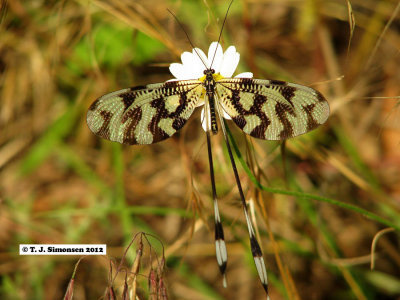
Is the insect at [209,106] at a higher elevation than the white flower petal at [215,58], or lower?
lower

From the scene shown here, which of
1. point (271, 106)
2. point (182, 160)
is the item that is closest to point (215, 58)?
point (271, 106)

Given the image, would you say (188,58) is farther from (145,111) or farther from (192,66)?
(145,111)

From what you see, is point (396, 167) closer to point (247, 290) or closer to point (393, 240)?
point (393, 240)

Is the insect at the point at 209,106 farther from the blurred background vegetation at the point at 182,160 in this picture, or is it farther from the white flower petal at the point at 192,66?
the blurred background vegetation at the point at 182,160

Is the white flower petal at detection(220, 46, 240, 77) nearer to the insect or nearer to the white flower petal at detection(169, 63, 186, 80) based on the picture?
the insect

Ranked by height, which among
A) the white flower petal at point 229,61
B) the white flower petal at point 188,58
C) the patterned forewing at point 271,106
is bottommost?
the patterned forewing at point 271,106

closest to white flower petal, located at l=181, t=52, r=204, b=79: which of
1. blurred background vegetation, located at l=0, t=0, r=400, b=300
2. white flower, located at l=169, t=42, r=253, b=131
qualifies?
white flower, located at l=169, t=42, r=253, b=131

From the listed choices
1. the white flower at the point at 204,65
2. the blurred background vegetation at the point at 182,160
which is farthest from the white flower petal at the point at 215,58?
the blurred background vegetation at the point at 182,160
